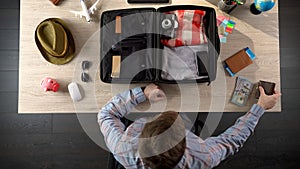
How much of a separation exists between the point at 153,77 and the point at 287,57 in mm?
1223

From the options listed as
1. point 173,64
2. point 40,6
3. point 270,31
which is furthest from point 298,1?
point 40,6

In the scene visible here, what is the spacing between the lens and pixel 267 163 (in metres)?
2.22

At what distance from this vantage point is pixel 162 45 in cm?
151

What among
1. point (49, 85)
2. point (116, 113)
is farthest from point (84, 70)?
point (116, 113)

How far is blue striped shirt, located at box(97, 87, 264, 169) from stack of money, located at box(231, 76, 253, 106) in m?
0.10

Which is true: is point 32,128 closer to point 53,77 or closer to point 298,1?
point 53,77

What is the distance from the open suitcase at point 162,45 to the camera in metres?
1.50

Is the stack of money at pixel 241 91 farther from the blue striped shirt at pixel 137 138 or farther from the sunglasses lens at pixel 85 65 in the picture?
the sunglasses lens at pixel 85 65

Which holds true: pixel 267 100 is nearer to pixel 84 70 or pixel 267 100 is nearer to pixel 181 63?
pixel 181 63

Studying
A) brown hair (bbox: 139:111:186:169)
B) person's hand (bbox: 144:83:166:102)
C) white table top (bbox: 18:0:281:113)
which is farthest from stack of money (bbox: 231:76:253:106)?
brown hair (bbox: 139:111:186:169)

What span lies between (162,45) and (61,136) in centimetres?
108

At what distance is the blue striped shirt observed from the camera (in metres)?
1.22

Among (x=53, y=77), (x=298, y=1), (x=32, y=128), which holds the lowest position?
(x=32, y=128)

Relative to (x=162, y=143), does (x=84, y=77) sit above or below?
above
